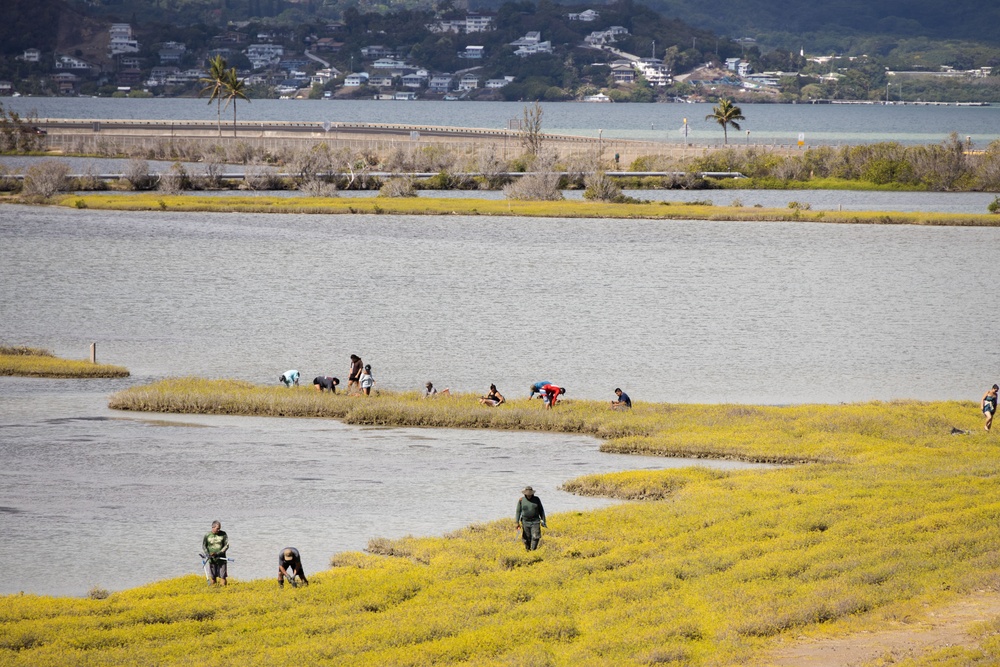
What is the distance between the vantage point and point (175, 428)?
42656 millimetres

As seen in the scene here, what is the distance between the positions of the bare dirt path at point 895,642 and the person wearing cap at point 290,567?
9312 millimetres

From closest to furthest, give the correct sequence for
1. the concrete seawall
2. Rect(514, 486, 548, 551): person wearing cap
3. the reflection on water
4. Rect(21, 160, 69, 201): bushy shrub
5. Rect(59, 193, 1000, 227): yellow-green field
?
Rect(514, 486, 548, 551): person wearing cap → the reflection on water → Rect(59, 193, 1000, 227): yellow-green field → Rect(21, 160, 69, 201): bushy shrub → the concrete seawall

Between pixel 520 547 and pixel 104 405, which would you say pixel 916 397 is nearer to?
pixel 520 547

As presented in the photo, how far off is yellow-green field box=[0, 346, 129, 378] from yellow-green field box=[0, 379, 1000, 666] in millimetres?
20949

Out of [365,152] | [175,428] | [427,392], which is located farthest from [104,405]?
[365,152]

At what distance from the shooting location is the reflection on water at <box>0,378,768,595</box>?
3012 centimetres

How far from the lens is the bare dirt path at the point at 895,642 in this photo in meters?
21.4

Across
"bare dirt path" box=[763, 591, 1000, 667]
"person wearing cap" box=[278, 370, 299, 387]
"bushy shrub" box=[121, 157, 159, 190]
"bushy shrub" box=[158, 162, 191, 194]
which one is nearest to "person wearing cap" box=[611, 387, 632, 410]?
"person wearing cap" box=[278, 370, 299, 387]

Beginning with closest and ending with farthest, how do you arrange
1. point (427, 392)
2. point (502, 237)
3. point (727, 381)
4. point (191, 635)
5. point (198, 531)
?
point (191, 635) < point (198, 531) < point (427, 392) < point (727, 381) < point (502, 237)

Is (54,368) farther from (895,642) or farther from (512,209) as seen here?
(512,209)

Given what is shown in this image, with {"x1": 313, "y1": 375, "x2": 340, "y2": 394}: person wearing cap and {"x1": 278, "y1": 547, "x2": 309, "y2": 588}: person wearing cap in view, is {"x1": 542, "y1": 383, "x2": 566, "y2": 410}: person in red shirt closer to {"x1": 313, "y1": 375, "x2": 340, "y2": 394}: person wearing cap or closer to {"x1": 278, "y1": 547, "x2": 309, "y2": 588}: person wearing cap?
{"x1": 313, "y1": 375, "x2": 340, "y2": 394}: person wearing cap

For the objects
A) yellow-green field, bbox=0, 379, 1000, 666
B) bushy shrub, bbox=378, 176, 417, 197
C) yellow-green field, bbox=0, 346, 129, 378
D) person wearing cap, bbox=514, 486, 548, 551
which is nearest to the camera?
yellow-green field, bbox=0, 379, 1000, 666

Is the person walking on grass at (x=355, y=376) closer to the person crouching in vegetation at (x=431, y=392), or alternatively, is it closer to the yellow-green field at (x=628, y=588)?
the person crouching in vegetation at (x=431, y=392)

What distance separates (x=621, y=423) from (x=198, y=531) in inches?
611
